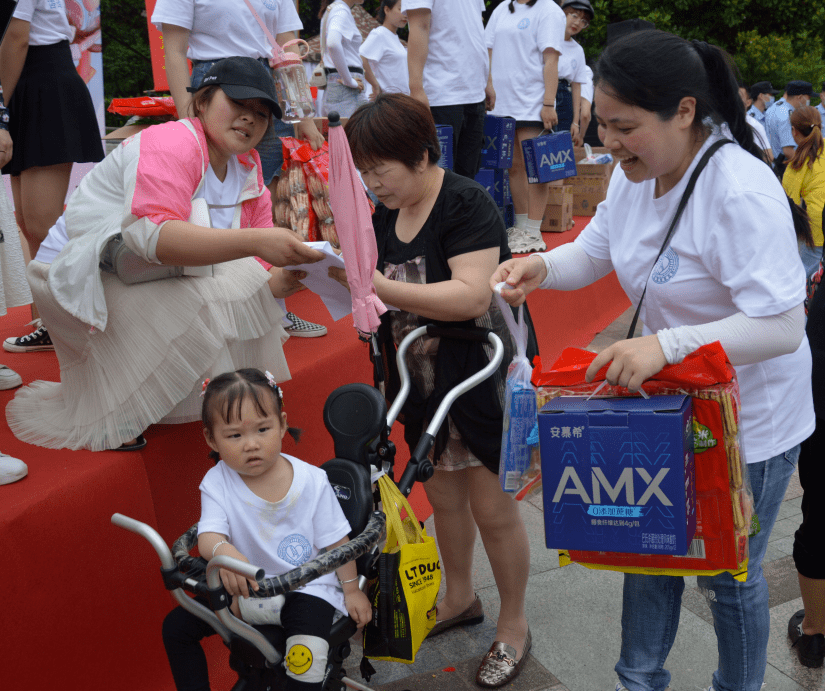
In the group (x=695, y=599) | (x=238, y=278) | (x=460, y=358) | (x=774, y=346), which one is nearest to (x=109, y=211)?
(x=238, y=278)

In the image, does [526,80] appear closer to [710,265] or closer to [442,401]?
[442,401]

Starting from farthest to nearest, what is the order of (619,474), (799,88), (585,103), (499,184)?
(799,88), (585,103), (499,184), (619,474)

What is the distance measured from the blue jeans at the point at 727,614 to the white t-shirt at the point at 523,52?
463cm

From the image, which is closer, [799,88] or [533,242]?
[533,242]

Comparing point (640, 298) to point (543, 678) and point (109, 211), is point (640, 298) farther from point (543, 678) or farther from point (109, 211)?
point (109, 211)

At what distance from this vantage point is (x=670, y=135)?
66.6 inches

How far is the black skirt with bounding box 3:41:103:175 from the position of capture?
330 centimetres

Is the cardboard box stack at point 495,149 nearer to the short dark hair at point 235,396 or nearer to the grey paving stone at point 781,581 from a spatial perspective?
the grey paving stone at point 781,581

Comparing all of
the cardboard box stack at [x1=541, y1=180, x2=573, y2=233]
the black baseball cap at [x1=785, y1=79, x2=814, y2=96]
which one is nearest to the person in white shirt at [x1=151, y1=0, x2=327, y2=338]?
the cardboard box stack at [x1=541, y1=180, x2=573, y2=233]

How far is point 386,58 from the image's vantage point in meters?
6.02

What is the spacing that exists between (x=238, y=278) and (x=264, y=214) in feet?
1.13

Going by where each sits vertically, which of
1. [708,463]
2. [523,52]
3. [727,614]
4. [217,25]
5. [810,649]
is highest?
[217,25]

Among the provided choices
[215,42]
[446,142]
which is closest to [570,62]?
[446,142]

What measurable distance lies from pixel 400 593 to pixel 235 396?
25.7 inches
